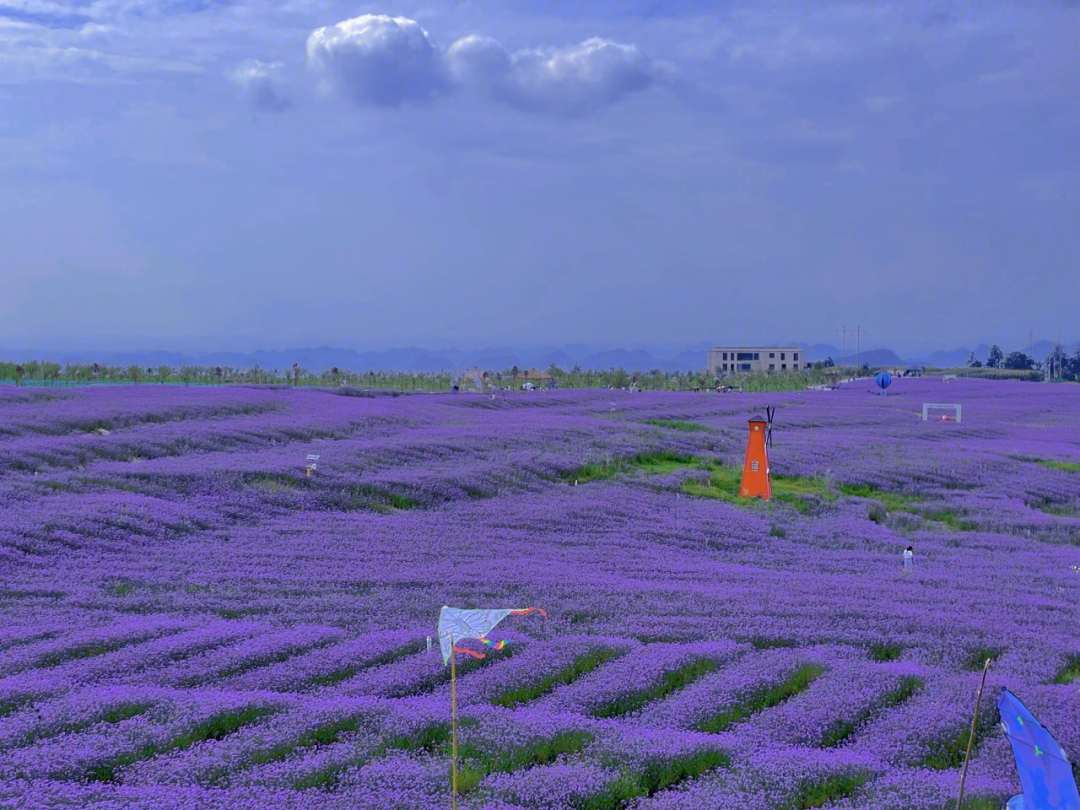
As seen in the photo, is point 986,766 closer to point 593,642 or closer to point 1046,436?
point 593,642

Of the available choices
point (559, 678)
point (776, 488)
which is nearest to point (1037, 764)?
point (559, 678)

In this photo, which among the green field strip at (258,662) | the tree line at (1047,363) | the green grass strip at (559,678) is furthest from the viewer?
the tree line at (1047,363)

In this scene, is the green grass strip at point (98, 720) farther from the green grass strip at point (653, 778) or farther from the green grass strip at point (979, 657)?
the green grass strip at point (979, 657)

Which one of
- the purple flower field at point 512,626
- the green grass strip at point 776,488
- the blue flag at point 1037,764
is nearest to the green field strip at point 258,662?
the purple flower field at point 512,626

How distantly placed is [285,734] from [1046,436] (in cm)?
3881

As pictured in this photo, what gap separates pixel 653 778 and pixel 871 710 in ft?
8.95

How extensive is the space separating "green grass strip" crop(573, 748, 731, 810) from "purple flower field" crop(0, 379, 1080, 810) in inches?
0.9

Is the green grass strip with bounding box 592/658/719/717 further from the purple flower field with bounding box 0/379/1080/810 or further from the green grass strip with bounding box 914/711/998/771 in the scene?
the green grass strip with bounding box 914/711/998/771

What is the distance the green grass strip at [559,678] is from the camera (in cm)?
923

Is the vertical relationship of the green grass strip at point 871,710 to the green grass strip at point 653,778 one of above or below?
below

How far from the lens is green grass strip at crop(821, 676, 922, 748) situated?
8250 mm

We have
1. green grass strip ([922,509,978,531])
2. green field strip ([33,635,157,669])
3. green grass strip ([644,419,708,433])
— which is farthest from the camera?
green grass strip ([644,419,708,433])

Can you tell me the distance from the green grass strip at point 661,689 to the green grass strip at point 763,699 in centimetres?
77

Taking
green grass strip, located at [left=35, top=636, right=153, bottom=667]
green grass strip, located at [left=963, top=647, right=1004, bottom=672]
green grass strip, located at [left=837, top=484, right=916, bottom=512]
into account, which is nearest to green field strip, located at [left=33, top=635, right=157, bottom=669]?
green grass strip, located at [left=35, top=636, right=153, bottom=667]
